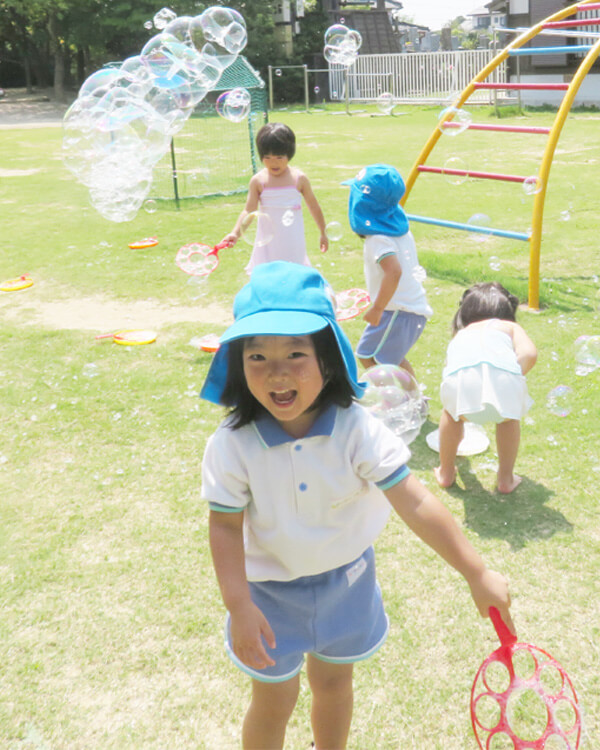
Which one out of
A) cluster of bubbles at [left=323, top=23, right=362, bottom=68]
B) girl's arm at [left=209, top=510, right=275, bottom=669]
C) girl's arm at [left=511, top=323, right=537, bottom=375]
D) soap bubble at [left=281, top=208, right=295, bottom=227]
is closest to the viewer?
girl's arm at [left=209, top=510, right=275, bottom=669]

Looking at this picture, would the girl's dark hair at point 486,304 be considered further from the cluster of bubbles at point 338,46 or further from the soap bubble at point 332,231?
the cluster of bubbles at point 338,46

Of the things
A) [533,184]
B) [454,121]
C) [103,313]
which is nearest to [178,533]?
[103,313]

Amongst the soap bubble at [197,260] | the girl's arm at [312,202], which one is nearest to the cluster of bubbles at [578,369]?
the girl's arm at [312,202]

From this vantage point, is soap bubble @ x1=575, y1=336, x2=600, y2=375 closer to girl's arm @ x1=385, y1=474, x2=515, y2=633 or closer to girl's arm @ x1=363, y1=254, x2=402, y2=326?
girl's arm @ x1=363, y1=254, x2=402, y2=326

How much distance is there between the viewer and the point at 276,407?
1.70 m

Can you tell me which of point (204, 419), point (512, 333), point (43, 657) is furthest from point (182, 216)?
point (43, 657)

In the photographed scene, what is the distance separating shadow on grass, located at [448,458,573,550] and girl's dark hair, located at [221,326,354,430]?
1.58m

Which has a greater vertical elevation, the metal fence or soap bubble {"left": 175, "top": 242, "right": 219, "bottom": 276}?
the metal fence

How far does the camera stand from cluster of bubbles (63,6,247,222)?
669 centimetres

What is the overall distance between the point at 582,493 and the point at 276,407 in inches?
86.5

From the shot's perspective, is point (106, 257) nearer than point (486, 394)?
No

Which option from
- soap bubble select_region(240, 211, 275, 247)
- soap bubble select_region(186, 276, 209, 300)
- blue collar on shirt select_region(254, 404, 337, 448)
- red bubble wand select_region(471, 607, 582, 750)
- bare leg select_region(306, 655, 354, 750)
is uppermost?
blue collar on shirt select_region(254, 404, 337, 448)

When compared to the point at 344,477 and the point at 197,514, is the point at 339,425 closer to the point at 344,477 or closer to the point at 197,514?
the point at 344,477

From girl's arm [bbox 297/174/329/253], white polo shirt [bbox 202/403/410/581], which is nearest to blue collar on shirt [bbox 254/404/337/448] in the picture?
white polo shirt [bbox 202/403/410/581]
